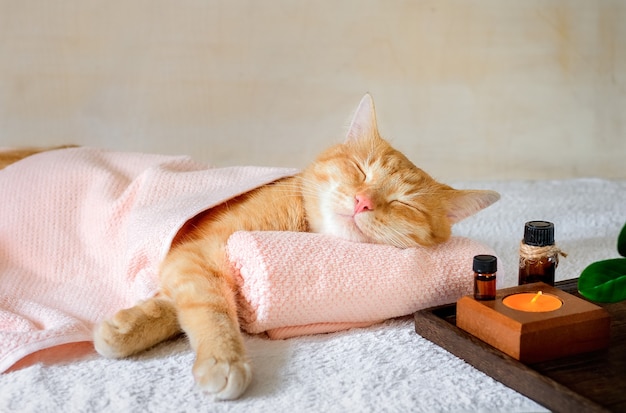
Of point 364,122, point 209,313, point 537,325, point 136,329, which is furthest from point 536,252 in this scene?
point 136,329

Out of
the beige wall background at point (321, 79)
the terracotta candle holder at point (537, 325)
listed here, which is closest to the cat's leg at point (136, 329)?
the terracotta candle holder at point (537, 325)

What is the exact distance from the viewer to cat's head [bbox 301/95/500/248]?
4.24 ft

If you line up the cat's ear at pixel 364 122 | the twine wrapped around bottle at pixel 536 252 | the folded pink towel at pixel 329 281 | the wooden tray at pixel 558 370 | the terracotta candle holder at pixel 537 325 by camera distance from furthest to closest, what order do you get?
the cat's ear at pixel 364 122
the twine wrapped around bottle at pixel 536 252
the folded pink towel at pixel 329 281
the terracotta candle holder at pixel 537 325
the wooden tray at pixel 558 370

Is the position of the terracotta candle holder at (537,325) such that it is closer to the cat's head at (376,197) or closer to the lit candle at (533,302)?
the lit candle at (533,302)

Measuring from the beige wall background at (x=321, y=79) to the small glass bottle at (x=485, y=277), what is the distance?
1286mm

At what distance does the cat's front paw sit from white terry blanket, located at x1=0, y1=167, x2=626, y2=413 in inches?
0.6

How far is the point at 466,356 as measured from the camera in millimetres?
1095

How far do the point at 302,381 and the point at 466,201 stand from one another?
0.52 metres

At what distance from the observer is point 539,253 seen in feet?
4.14

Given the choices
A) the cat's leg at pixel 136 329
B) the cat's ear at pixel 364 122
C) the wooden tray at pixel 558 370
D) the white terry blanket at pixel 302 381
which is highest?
the cat's ear at pixel 364 122

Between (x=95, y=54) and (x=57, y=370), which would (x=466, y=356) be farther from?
(x=95, y=54)

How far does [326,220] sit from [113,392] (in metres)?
0.51

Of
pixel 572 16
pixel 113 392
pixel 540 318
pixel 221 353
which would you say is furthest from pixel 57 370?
pixel 572 16

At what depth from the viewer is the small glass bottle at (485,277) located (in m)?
1.11
